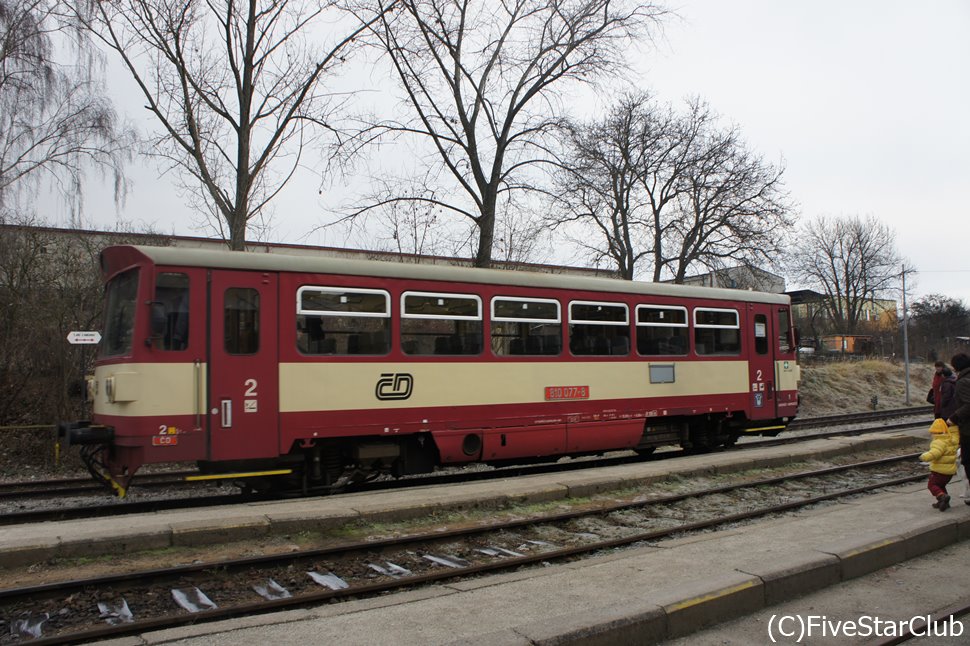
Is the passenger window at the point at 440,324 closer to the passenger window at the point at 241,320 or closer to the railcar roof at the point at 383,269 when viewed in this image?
the railcar roof at the point at 383,269

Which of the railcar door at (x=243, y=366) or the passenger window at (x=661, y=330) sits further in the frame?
the passenger window at (x=661, y=330)

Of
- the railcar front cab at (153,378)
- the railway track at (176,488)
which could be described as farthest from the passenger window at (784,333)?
the railcar front cab at (153,378)

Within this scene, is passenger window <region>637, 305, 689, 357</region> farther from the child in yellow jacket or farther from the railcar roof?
the child in yellow jacket

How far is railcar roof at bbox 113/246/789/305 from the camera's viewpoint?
27.7 feet

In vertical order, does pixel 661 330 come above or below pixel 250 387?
above

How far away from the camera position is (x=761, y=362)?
46.5ft

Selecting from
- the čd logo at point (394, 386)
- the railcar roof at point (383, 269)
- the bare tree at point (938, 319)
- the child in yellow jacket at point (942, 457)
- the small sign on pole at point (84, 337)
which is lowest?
the child in yellow jacket at point (942, 457)

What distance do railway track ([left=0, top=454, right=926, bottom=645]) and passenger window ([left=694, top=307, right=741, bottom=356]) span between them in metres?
4.10

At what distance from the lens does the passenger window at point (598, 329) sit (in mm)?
11477

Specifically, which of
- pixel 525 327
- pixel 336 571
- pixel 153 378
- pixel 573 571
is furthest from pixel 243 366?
pixel 573 571

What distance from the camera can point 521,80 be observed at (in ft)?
64.1

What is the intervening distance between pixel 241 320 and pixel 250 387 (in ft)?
2.66

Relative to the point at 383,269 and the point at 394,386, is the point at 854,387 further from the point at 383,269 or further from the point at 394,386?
the point at 383,269

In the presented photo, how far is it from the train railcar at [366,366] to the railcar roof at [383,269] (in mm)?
22
